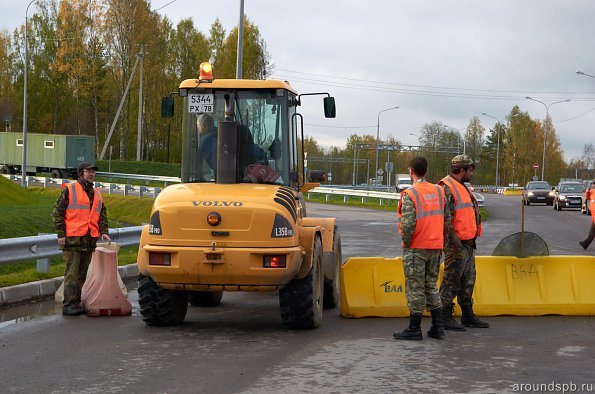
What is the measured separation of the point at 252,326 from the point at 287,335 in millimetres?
794

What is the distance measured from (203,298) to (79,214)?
2.05 metres

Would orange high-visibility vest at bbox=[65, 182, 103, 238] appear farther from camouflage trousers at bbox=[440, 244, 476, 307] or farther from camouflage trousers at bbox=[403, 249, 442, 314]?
camouflage trousers at bbox=[440, 244, 476, 307]

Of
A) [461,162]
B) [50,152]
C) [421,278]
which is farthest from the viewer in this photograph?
[50,152]

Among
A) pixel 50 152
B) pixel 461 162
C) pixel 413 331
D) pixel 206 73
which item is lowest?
pixel 413 331

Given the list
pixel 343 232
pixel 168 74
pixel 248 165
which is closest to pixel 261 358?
pixel 248 165

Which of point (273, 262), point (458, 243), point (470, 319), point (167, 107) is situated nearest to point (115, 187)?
point (167, 107)

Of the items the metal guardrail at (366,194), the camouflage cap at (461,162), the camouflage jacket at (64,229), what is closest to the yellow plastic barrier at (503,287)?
the camouflage cap at (461,162)

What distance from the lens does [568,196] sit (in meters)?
48.6

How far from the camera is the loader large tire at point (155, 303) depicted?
10102 millimetres

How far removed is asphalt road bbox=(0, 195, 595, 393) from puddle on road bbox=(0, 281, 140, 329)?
0.21 ft

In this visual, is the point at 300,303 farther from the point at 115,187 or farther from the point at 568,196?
the point at 568,196

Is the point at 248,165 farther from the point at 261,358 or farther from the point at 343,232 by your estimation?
the point at 343,232

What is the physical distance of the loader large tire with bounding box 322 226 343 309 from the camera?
11.6 metres

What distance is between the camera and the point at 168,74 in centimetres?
8600
